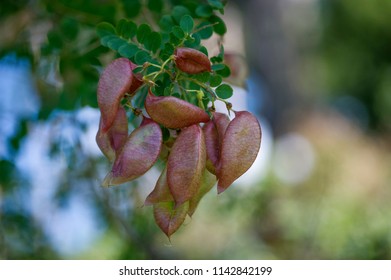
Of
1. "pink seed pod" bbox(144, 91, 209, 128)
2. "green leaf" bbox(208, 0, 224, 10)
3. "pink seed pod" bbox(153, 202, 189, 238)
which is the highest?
"pink seed pod" bbox(144, 91, 209, 128)

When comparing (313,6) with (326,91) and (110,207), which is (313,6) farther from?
(110,207)

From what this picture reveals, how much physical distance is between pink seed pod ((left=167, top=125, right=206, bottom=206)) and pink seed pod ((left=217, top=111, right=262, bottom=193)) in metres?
0.02

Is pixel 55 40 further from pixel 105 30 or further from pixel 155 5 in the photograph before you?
pixel 105 30

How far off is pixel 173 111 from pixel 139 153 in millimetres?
52

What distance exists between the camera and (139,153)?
61 cm

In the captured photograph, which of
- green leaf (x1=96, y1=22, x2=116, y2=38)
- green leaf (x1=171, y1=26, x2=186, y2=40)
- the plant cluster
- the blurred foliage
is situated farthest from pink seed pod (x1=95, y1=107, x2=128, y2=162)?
the blurred foliage

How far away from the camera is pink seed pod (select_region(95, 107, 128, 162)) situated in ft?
2.15

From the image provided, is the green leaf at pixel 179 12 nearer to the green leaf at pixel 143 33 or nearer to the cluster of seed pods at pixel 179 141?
the green leaf at pixel 143 33

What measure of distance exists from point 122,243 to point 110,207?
0.71ft

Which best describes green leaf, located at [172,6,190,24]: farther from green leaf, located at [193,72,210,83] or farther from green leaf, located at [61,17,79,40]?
green leaf, located at [61,17,79,40]

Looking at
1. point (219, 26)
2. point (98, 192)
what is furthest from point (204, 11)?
point (98, 192)

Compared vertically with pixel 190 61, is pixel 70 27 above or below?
below

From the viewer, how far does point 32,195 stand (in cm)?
159

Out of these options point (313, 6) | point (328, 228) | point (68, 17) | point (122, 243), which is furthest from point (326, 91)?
point (68, 17)
